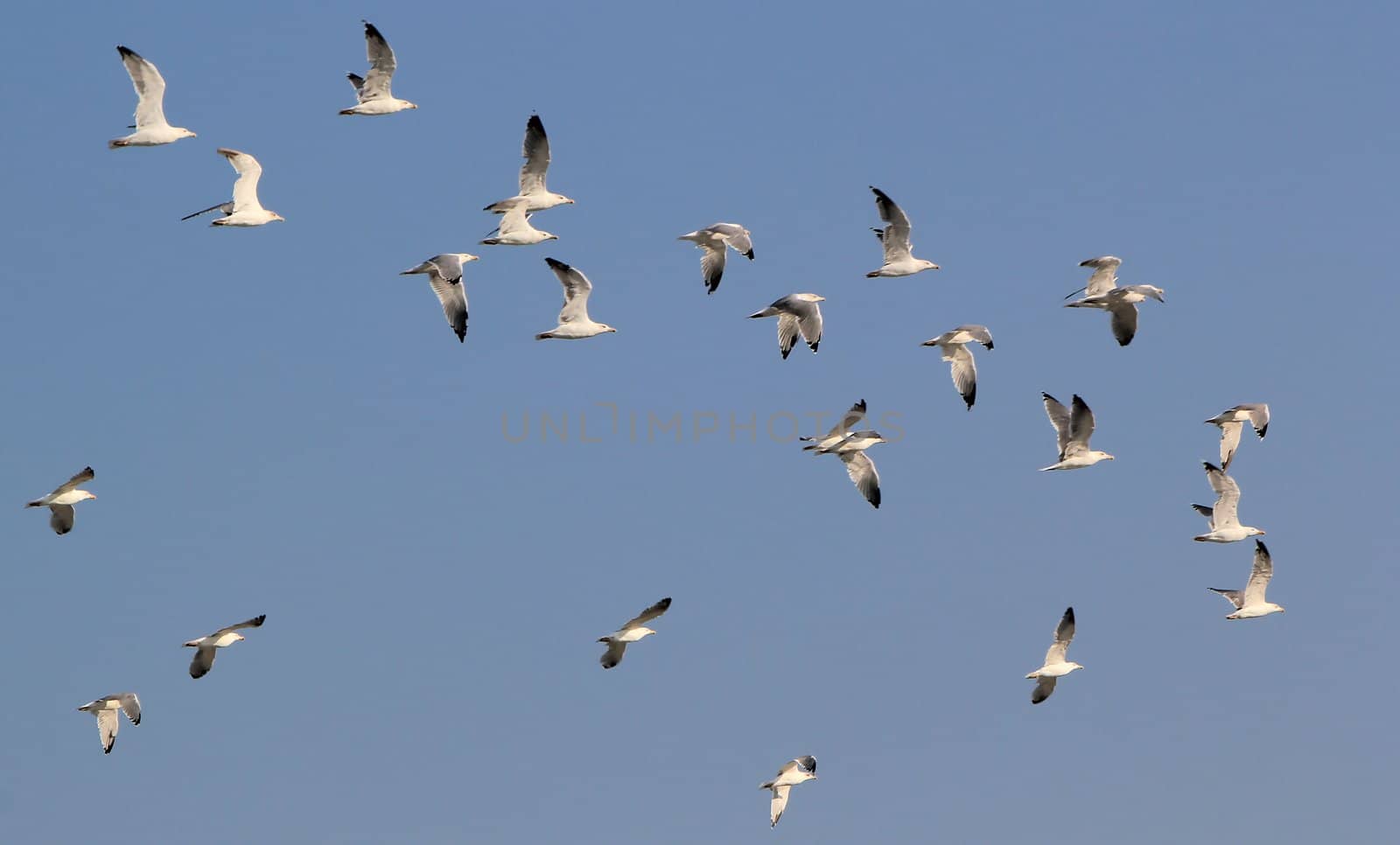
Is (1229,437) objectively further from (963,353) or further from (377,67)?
(377,67)

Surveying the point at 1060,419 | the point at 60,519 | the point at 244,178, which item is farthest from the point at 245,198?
the point at 1060,419

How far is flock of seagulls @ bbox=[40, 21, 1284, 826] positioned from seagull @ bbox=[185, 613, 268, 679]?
2 centimetres

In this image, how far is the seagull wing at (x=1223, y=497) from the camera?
48.7m

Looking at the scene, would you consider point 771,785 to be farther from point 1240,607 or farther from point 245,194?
point 245,194

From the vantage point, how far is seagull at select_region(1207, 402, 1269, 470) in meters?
47.8

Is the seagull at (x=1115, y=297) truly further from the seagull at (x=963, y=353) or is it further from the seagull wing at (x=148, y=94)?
→ the seagull wing at (x=148, y=94)

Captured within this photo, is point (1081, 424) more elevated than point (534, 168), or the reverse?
point (534, 168)

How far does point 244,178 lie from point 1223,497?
20163mm

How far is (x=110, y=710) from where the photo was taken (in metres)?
47.3

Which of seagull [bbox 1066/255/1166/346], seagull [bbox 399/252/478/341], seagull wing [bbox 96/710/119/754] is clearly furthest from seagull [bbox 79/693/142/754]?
seagull [bbox 1066/255/1166/346]

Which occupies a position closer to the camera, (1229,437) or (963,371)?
(963,371)

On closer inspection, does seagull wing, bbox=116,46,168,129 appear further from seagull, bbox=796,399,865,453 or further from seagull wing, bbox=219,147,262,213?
seagull, bbox=796,399,865,453

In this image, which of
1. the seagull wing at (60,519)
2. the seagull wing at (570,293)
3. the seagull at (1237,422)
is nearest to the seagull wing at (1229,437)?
the seagull at (1237,422)

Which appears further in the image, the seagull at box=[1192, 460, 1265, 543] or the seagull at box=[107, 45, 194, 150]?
the seagull at box=[1192, 460, 1265, 543]
